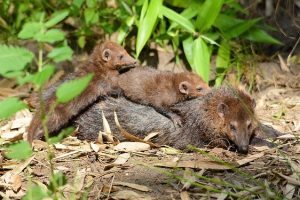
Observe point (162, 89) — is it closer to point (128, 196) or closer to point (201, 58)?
point (201, 58)

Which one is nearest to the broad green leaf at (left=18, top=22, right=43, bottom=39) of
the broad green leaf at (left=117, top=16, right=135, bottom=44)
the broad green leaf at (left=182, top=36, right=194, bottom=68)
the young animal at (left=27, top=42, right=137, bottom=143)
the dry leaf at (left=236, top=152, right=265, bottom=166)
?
the young animal at (left=27, top=42, right=137, bottom=143)

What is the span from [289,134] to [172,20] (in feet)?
6.77

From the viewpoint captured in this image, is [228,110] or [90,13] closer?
[228,110]

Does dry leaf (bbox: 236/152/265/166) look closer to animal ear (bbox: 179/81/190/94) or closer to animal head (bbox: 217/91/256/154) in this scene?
animal head (bbox: 217/91/256/154)

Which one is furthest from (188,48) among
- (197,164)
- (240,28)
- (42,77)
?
(42,77)

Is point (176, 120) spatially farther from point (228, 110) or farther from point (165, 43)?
point (165, 43)

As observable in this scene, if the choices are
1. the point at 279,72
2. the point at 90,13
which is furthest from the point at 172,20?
the point at 279,72

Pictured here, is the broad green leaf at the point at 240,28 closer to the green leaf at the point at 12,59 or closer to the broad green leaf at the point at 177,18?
the broad green leaf at the point at 177,18

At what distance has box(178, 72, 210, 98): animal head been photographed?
6.27 metres

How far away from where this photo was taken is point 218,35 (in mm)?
7414

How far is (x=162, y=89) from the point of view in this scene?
634cm

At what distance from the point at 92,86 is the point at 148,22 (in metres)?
1.07

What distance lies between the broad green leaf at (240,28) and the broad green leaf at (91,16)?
1.66 m

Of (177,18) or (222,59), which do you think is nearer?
(177,18)
